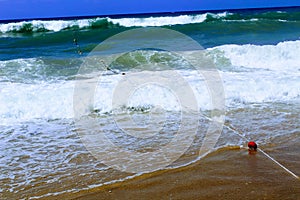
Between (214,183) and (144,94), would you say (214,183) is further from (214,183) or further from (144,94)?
(144,94)

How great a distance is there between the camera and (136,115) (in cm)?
558

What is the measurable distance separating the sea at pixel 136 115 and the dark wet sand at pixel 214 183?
116 mm

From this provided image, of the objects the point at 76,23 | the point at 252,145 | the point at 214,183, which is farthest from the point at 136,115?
the point at 76,23

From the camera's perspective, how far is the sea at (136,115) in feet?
11.9

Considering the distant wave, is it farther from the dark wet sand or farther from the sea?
the dark wet sand

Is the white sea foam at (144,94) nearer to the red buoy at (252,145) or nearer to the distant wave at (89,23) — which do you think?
the red buoy at (252,145)

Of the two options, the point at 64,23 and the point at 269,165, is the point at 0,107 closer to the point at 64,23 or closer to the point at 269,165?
the point at 269,165

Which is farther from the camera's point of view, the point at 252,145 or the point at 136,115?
the point at 136,115

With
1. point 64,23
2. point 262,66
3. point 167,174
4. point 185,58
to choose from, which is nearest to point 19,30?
point 64,23

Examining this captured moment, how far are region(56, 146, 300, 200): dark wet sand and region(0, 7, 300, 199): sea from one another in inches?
4.6

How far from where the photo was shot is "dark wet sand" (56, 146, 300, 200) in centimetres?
296

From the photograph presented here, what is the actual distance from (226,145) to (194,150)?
0.40 m

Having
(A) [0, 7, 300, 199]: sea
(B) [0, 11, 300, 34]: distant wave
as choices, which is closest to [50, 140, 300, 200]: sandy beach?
(A) [0, 7, 300, 199]: sea

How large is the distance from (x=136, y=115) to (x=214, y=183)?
2599 millimetres
